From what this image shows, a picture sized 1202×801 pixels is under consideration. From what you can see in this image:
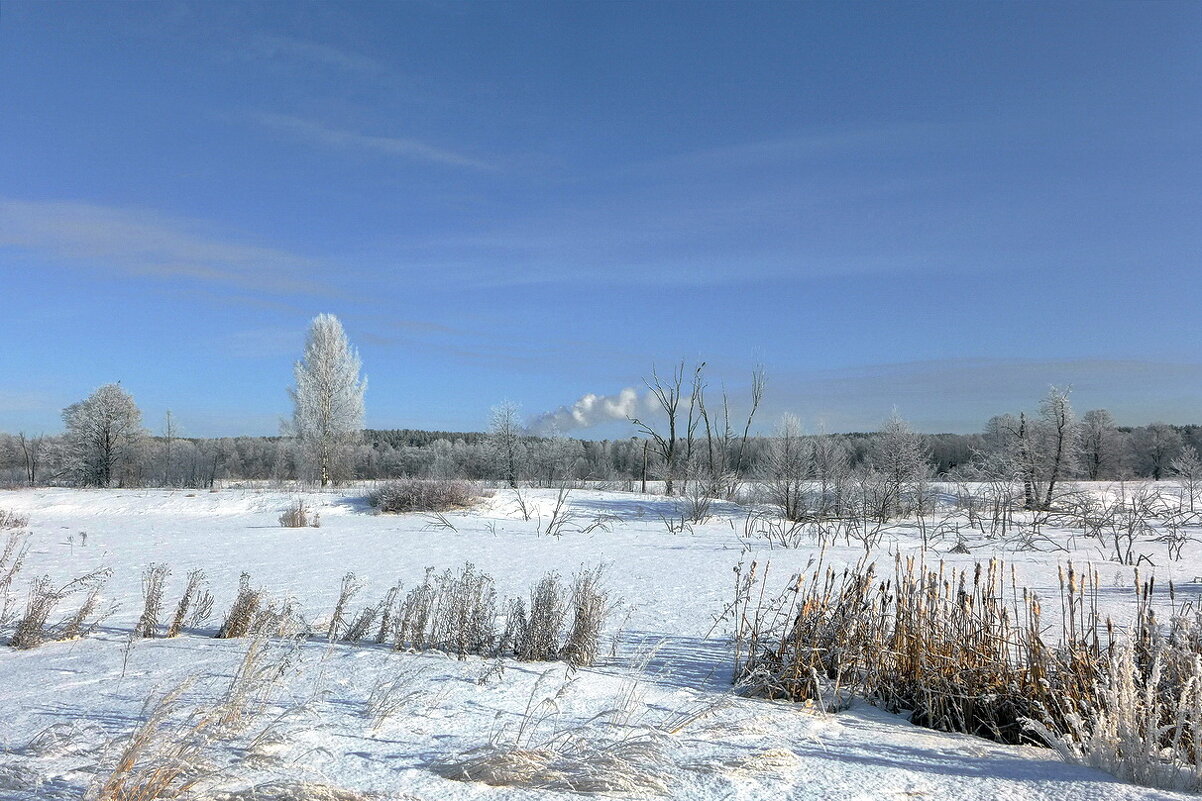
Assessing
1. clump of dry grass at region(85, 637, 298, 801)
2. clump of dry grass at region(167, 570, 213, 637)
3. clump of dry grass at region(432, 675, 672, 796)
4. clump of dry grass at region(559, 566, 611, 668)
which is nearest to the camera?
clump of dry grass at region(85, 637, 298, 801)

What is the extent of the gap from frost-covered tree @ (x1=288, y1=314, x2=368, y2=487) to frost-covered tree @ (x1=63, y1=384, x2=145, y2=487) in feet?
31.0

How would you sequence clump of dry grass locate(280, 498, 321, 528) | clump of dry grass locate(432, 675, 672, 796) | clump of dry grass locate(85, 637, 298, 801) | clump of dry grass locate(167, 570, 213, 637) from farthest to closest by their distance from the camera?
clump of dry grass locate(280, 498, 321, 528) < clump of dry grass locate(167, 570, 213, 637) < clump of dry grass locate(432, 675, 672, 796) < clump of dry grass locate(85, 637, 298, 801)

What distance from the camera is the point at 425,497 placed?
19797 millimetres

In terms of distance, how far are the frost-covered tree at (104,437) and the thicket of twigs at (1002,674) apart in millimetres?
40511

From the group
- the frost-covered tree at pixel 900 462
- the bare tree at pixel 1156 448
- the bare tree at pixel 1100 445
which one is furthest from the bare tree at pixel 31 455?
the bare tree at pixel 1156 448

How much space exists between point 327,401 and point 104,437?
12.0m

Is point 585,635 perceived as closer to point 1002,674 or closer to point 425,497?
point 1002,674

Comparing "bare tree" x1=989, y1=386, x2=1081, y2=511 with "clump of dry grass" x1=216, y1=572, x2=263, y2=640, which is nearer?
"clump of dry grass" x1=216, y1=572, x2=263, y2=640

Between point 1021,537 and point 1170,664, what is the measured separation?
9.28 meters

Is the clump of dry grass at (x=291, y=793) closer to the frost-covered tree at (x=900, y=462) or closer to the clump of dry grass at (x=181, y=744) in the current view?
the clump of dry grass at (x=181, y=744)

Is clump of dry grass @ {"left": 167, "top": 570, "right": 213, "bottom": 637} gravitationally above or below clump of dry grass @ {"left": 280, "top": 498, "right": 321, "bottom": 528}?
above

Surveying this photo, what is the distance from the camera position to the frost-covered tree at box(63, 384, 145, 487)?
1439 inches

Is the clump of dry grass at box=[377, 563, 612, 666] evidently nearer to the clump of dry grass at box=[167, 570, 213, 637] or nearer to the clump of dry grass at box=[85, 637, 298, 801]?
the clump of dry grass at box=[85, 637, 298, 801]

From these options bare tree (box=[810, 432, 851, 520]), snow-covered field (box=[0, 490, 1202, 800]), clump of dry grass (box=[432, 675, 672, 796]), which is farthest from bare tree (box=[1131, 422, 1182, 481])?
clump of dry grass (box=[432, 675, 672, 796])
